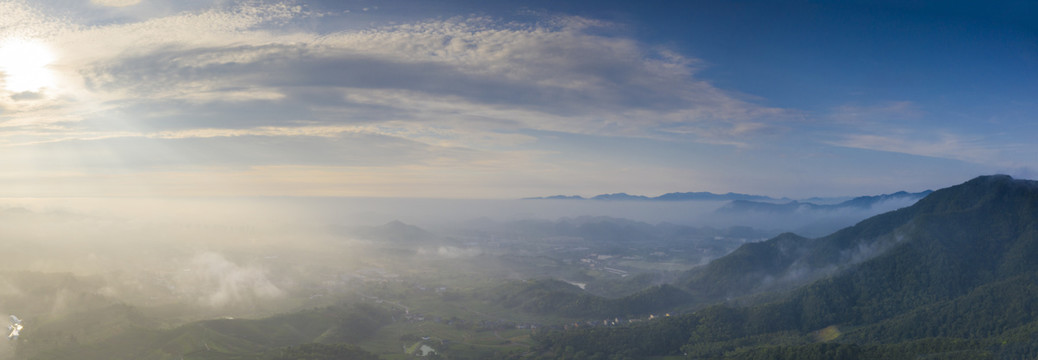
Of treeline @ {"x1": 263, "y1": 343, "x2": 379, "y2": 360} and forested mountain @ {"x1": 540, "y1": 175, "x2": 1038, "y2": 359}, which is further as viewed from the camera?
treeline @ {"x1": 263, "y1": 343, "x2": 379, "y2": 360}

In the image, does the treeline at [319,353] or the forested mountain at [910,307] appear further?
the treeline at [319,353]

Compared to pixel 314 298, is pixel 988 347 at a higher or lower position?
higher

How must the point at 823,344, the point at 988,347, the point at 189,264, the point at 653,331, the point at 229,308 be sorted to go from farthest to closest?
the point at 189,264
the point at 229,308
the point at 653,331
the point at 823,344
the point at 988,347

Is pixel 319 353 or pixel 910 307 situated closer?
pixel 319 353

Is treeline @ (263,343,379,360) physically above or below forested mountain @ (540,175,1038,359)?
below

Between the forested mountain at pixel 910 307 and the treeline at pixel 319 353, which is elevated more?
the forested mountain at pixel 910 307

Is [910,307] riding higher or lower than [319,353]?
higher

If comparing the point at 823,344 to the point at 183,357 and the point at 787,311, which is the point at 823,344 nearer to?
the point at 787,311

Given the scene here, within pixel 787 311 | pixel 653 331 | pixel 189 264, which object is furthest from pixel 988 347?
pixel 189 264
